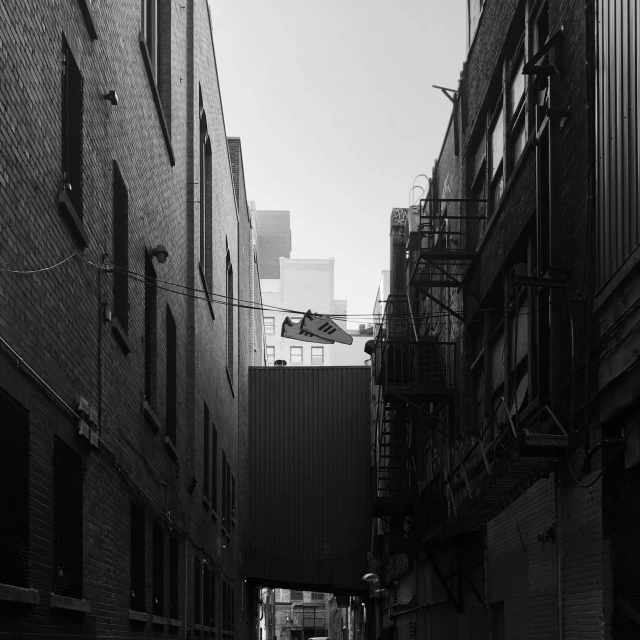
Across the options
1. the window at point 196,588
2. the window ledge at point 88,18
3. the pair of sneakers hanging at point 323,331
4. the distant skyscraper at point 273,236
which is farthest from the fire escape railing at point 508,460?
the distant skyscraper at point 273,236

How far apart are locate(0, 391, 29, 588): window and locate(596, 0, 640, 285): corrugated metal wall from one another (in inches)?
197

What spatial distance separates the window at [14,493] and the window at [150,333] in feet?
22.5

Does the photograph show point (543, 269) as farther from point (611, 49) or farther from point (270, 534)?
point (270, 534)

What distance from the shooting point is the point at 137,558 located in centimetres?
1330

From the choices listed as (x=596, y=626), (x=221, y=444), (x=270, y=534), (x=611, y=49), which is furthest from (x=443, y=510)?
(x=270, y=534)

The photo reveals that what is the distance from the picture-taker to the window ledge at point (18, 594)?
6.89m

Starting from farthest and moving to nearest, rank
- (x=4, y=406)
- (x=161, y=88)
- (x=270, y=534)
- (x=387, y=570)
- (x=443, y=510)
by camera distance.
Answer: (x=270, y=534), (x=387, y=570), (x=443, y=510), (x=161, y=88), (x=4, y=406)

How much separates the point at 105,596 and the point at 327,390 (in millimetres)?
27425

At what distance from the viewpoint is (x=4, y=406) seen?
719 cm

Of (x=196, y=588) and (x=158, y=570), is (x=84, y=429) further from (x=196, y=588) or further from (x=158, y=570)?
(x=196, y=588)

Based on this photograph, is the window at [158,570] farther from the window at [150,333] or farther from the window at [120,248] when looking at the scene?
the window at [120,248]

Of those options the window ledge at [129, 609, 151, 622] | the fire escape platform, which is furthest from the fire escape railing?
the window ledge at [129, 609, 151, 622]

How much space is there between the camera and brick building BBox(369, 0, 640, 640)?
31.0 ft

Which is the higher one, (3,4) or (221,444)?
(3,4)
